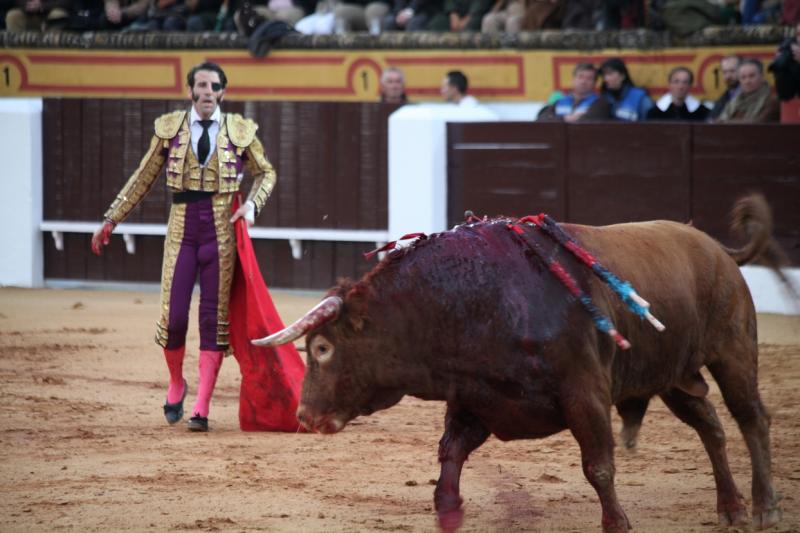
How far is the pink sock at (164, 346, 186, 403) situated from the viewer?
5.68 metres

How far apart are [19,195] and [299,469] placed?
6.40m

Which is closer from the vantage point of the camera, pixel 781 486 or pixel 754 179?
pixel 781 486

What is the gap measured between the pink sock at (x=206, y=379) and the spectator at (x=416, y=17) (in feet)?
17.3

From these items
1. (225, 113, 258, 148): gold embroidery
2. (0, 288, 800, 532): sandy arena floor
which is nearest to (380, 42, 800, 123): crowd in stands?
(0, 288, 800, 532): sandy arena floor

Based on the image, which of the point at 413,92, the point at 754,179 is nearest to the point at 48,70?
the point at 413,92

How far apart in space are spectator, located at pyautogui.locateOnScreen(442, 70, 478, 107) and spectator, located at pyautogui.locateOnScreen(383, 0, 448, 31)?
680mm

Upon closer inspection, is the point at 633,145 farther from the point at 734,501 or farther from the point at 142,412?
the point at 734,501

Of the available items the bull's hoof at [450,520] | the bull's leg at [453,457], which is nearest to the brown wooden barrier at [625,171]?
the bull's leg at [453,457]

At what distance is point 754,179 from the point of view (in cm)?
854

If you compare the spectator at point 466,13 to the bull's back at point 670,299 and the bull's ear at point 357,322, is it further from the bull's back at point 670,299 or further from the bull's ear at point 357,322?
the bull's ear at point 357,322

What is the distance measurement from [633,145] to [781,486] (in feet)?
14.9

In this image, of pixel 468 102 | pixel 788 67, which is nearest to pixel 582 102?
pixel 468 102

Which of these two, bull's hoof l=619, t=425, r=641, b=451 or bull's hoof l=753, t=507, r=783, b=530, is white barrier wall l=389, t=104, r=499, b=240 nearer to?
bull's hoof l=619, t=425, r=641, b=451

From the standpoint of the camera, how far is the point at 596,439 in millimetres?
3688
